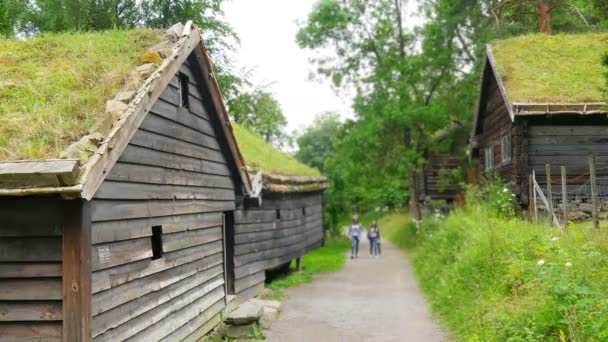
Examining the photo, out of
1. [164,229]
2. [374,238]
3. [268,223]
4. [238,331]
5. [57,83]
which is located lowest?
[238,331]

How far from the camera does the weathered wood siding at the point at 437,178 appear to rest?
32.3m

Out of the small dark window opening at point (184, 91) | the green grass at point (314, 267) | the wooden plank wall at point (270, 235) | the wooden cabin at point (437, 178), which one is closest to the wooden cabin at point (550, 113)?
the wooden plank wall at point (270, 235)

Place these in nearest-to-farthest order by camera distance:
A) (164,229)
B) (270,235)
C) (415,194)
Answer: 1. (164,229)
2. (270,235)
3. (415,194)

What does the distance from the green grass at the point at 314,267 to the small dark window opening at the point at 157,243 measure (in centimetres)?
738

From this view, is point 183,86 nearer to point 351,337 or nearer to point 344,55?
point 351,337

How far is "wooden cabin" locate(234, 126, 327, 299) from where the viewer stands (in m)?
13.3

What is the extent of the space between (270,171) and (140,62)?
8695 mm

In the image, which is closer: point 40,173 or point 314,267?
point 40,173

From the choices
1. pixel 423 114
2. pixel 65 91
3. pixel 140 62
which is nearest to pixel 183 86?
pixel 140 62

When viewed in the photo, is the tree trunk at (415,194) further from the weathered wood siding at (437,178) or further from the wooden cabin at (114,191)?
the wooden cabin at (114,191)

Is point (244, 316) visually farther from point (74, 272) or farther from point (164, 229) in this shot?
point (74, 272)

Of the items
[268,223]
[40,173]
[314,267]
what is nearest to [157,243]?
[40,173]

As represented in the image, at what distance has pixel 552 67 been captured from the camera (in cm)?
1788

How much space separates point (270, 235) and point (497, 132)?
9.18m
